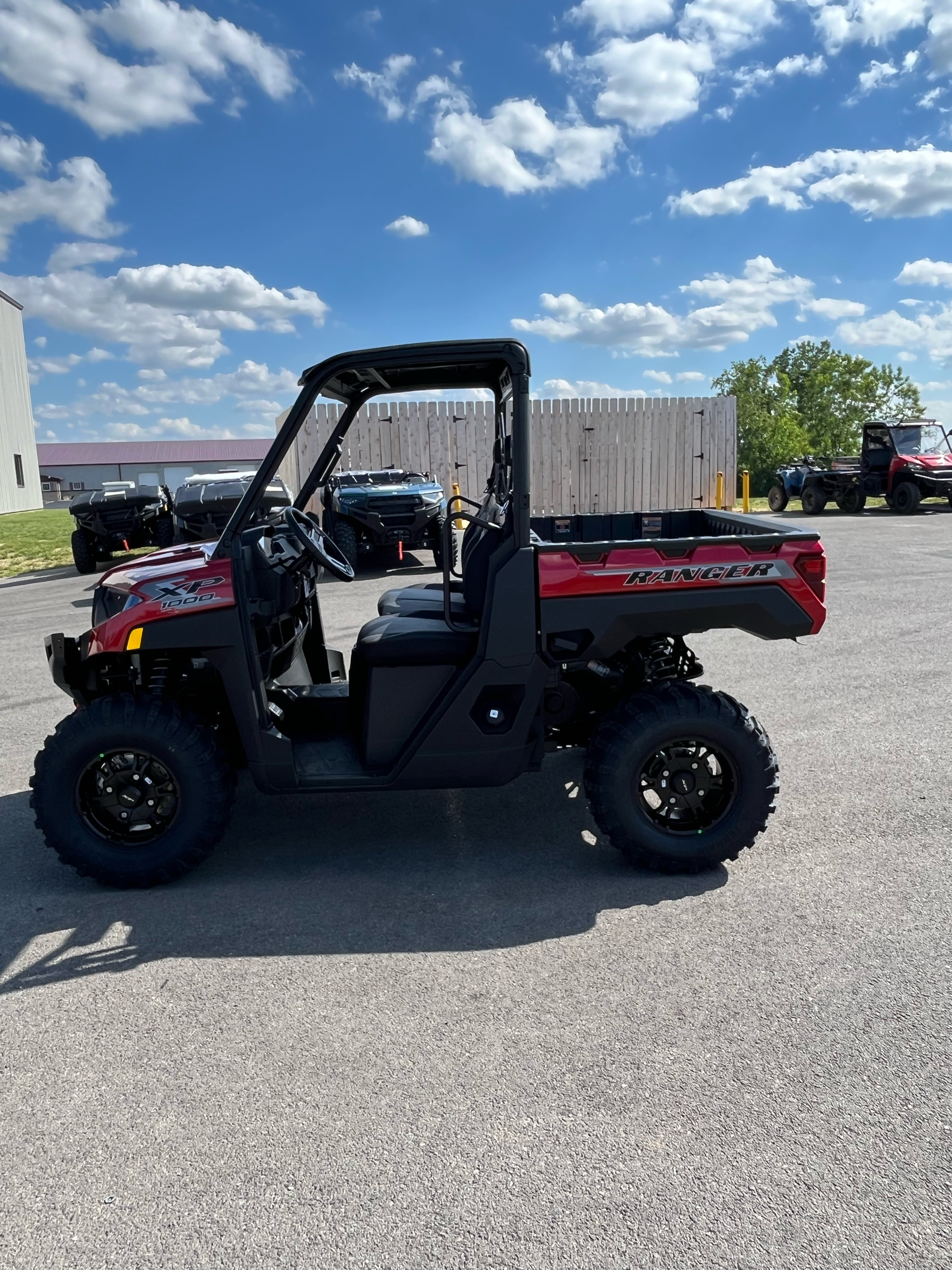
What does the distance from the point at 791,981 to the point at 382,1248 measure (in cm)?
151

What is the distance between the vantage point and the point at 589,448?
845 inches

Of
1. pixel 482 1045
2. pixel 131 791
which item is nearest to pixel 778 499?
pixel 131 791

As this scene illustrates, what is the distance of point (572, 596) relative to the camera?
11.6ft

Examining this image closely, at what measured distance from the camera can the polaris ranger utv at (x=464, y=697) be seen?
3531 mm

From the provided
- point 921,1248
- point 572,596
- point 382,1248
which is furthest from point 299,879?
point 921,1248

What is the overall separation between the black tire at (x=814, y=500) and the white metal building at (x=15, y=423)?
28986mm

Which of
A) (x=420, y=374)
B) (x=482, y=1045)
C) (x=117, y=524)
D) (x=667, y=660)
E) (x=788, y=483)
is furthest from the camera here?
(x=788, y=483)

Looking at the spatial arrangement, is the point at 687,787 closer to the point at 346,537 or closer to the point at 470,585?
the point at 470,585

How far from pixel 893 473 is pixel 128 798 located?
20.2 m

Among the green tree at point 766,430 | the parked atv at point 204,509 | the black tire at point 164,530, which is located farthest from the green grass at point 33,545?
the green tree at point 766,430

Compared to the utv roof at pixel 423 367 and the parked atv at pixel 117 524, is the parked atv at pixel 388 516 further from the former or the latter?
the utv roof at pixel 423 367

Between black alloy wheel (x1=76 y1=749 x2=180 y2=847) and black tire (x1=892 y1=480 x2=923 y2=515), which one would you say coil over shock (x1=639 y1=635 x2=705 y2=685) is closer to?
black alloy wheel (x1=76 y1=749 x2=180 y2=847)

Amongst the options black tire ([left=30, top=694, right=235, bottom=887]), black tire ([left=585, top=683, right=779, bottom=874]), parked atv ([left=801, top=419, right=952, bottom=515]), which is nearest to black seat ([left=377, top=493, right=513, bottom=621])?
black tire ([left=585, top=683, right=779, bottom=874])

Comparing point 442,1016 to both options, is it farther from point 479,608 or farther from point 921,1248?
point 479,608
